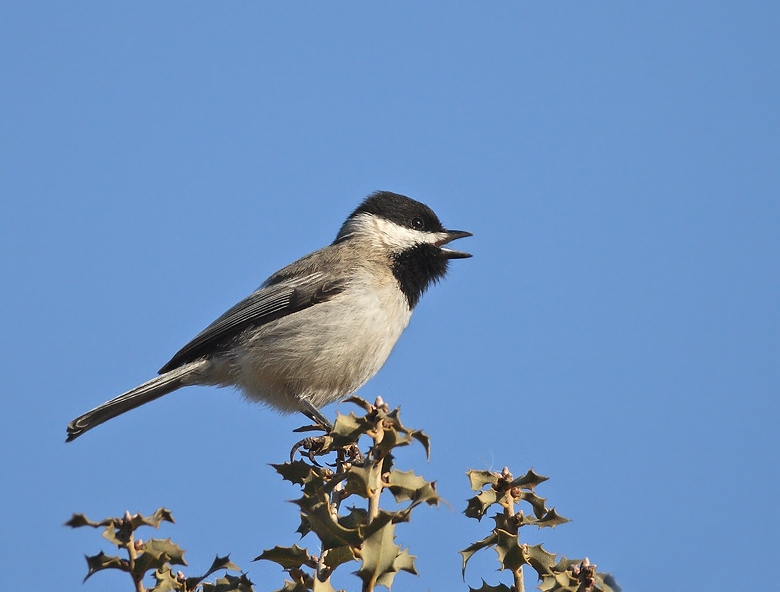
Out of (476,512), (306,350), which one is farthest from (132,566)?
(306,350)

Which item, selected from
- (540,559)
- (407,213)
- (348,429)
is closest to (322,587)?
(348,429)

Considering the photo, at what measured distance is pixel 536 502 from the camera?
129 inches

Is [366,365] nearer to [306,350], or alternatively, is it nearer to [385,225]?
[306,350]

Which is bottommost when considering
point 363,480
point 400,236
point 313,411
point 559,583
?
point 559,583

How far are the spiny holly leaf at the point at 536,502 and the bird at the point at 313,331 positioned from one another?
335 cm

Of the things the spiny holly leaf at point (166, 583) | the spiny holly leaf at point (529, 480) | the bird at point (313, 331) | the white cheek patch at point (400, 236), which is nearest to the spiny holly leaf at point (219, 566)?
the spiny holly leaf at point (166, 583)

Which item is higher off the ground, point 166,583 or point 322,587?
point 166,583

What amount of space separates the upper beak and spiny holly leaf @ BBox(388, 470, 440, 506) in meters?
4.64

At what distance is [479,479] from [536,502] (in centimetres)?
24

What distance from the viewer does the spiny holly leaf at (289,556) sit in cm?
312

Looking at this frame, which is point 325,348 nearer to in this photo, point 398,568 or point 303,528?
point 303,528

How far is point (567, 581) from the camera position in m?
3.01

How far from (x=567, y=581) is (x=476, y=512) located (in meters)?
0.42

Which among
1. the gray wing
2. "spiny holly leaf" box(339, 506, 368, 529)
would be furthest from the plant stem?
the gray wing
